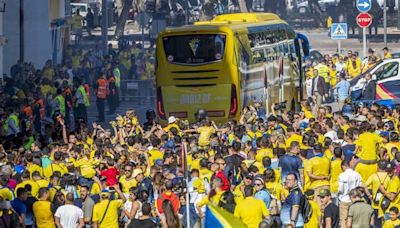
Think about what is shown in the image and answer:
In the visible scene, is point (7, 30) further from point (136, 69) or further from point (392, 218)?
point (392, 218)

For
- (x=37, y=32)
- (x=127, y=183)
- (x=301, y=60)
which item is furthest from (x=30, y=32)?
(x=127, y=183)

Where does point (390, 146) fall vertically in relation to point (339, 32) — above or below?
below

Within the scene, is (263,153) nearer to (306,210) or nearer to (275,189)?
(275,189)

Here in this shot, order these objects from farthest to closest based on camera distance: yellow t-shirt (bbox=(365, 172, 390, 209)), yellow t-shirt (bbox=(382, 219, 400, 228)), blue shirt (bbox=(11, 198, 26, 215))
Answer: yellow t-shirt (bbox=(365, 172, 390, 209)) < blue shirt (bbox=(11, 198, 26, 215)) < yellow t-shirt (bbox=(382, 219, 400, 228))

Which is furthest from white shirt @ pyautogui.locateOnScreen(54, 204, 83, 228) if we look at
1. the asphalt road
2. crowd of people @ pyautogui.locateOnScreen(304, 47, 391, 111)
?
the asphalt road

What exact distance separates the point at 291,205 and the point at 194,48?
15.1m

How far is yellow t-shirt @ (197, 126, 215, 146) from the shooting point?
25.9 m

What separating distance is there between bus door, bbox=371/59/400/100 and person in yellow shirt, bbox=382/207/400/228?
2082 centimetres

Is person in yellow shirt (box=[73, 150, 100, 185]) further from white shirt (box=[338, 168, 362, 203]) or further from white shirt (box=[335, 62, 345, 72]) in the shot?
white shirt (box=[335, 62, 345, 72])

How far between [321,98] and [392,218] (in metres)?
25.6

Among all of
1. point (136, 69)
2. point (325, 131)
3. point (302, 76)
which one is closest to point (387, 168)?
point (325, 131)

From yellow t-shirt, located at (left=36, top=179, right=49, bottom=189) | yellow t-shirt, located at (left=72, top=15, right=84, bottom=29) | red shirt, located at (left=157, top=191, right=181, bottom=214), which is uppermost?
yellow t-shirt, located at (left=72, top=15, right=84, bottom=29)

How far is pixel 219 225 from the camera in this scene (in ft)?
42.8

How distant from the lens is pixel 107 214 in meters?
17.7
